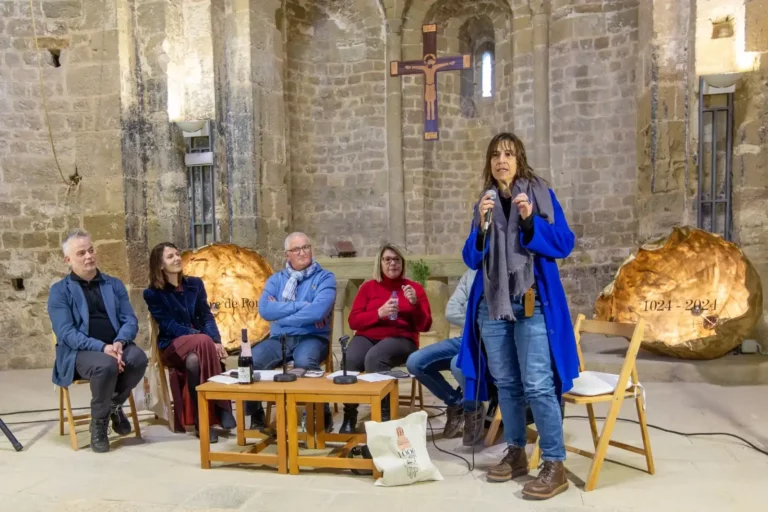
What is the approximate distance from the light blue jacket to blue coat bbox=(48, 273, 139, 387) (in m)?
0.88

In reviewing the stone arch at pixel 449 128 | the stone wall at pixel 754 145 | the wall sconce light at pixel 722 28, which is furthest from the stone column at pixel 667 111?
the stone arch at pixel 449 128

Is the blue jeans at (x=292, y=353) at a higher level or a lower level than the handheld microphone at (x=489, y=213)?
lower

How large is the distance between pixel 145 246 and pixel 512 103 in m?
5.61

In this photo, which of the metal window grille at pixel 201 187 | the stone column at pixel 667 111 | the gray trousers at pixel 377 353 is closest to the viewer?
the gray trousers at pixel 377 353

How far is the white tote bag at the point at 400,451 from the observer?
9.72 feet

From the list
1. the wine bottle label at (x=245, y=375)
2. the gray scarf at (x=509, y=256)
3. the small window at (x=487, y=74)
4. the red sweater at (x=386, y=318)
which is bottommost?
the wine bottle label at (x=245, y=375)

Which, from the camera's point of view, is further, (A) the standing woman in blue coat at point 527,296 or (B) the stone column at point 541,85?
(B) the stone column at point 541,85

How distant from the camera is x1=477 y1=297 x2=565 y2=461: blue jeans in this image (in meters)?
2.80

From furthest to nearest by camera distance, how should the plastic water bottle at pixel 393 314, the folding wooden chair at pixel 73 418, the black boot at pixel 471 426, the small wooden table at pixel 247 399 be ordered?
1. the plastic water bottle at pixel 393 314
2. the folding wooden chair at pixel 73 418
3. the black boot at pixel 471 426
4. the small wooden table at pixel 247 399

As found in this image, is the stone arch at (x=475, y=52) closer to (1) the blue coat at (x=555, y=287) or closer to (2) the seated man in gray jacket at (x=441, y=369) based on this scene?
(2) the seated man in gray jacket at (x=441, y=369)

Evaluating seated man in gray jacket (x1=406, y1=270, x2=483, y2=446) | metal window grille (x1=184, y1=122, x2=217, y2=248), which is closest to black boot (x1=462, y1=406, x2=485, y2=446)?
seated man in gray jacket (x1=406, y1=270, x2=483, y2=446)

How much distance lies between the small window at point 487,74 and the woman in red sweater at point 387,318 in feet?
20.9

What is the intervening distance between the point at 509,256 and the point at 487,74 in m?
7.81

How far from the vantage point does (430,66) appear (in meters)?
7.45
